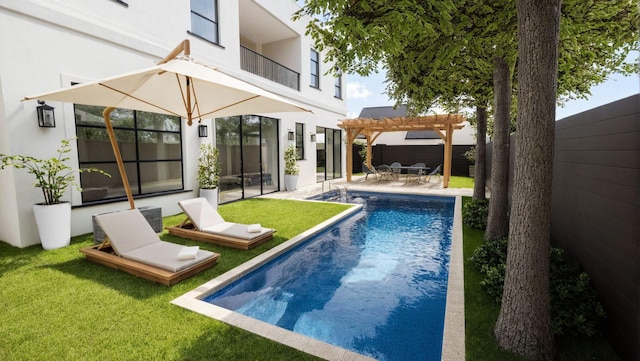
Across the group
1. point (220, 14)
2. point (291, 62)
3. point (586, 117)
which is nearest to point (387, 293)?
point (586, 117)

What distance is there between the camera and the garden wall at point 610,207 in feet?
8.15

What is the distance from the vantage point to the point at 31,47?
5539 mm

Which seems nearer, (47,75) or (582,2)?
(582,2)

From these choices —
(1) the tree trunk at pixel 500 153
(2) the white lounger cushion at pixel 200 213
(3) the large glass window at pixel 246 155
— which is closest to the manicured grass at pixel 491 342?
(1) the tree trunk at pixel 500 153

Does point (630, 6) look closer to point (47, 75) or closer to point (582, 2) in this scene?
point (582, 2)

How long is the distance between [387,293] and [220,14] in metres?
9.64

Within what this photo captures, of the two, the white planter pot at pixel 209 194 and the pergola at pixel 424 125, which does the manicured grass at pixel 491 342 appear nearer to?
the white planter pot at pixel 209 194

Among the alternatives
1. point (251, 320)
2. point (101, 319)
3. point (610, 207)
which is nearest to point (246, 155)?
point (101, 319)

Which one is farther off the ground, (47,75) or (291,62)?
(291,62)

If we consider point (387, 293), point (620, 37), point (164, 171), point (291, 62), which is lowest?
point (387, 293)

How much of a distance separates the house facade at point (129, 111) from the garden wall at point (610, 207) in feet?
10.8

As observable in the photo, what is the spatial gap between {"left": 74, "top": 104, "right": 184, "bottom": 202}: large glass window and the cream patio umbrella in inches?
59.5

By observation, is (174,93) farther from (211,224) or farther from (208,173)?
(208,173)

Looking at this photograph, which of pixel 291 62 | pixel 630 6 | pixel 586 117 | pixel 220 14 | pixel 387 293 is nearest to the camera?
pixel 586 117
